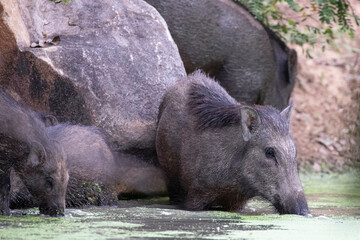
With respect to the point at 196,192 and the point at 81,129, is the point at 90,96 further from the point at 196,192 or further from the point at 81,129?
the point at 196,192

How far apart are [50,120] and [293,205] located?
98.0 inches

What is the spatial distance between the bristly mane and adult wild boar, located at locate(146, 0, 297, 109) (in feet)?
9.14

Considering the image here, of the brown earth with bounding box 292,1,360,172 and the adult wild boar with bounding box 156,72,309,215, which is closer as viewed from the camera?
the adult wild boar with bounding box 156,72,309,215

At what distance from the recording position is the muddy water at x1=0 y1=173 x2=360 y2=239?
5117 mm

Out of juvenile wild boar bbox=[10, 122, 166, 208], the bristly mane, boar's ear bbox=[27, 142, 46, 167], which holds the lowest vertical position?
juvenile wild boar bbox=[10, 122, 166, 208]

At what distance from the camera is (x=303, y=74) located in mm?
15984

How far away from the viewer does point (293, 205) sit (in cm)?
668

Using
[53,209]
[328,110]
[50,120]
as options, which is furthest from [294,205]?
[328,110]

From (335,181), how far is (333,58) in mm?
6009

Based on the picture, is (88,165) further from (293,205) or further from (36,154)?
(293,205)

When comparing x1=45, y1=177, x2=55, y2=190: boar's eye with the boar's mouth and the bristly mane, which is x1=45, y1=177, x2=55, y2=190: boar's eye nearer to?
the bristly mane

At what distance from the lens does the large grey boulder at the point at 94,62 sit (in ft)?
26.2

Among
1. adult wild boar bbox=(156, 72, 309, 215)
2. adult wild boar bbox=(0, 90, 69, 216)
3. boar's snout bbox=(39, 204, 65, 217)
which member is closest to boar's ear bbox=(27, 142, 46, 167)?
adult wild boar bbox=(0, 90, 69, 216)

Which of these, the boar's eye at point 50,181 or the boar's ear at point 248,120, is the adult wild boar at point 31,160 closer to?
the boar's eye at point 50,181
